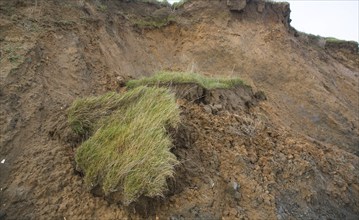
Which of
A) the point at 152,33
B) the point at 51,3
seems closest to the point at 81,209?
the point at 51,3

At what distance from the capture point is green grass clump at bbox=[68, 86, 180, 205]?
385cm

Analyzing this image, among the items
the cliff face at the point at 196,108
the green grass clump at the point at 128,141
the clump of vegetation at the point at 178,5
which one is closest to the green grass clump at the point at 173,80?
the cliff face at the point at 196,108

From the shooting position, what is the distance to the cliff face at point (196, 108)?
413 cm

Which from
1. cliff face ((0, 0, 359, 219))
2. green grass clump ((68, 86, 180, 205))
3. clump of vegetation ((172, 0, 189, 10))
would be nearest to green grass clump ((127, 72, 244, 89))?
cliff face ((0, 0, 359, 219))

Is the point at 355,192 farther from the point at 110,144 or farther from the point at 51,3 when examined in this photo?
the point at 51,3

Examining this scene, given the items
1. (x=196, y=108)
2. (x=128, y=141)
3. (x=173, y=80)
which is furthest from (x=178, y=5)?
(x=128, y=141)

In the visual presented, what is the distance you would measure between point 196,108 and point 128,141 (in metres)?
1.73

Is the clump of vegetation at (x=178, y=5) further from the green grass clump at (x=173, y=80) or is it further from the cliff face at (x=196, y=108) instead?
the green grass clump at (x=173, y=80)

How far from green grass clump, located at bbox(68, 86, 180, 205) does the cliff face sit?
206 millimetres

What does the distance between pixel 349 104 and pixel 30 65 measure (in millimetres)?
7222

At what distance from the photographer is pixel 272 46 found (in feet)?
30.7

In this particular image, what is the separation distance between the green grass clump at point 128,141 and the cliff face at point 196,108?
0.68 feet

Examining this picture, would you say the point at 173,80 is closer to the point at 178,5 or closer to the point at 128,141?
the point at 128,141

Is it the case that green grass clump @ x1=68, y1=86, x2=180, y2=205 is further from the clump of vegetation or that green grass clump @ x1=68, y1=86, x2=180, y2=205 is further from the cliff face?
the clump of vegetation
